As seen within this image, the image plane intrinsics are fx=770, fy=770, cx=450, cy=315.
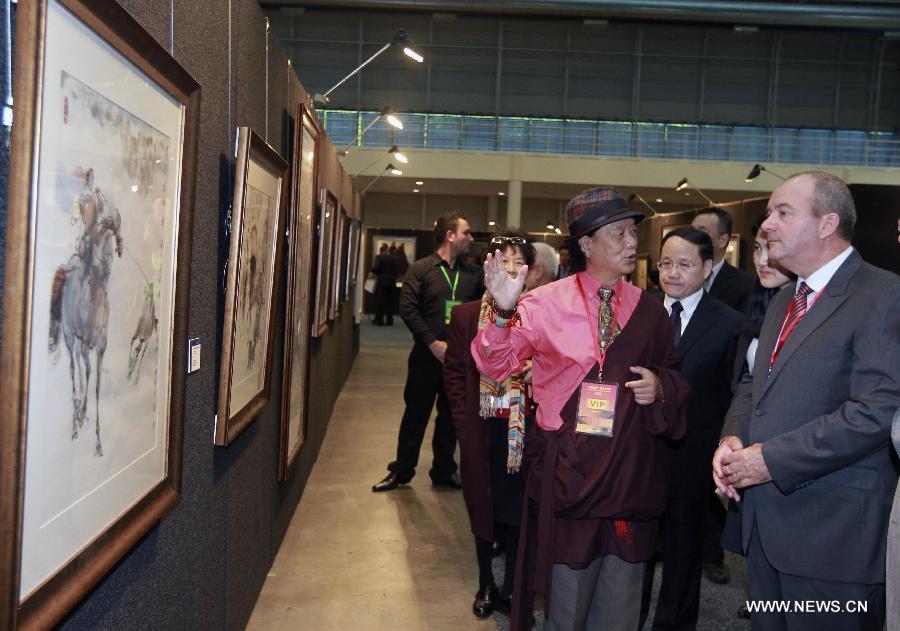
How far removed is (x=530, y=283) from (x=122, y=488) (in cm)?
295

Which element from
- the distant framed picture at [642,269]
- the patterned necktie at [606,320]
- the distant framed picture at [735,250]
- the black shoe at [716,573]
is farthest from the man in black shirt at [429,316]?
the distant framed picture at [642,269]

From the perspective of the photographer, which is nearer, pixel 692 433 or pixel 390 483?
pixel 692 433

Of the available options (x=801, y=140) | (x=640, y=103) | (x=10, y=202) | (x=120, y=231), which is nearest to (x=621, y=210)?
(x=120, y=231)

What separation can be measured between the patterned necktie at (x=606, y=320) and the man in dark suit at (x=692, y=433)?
2.91 feet

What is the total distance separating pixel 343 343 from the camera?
31.0 feet

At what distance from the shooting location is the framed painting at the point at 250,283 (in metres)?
2.39

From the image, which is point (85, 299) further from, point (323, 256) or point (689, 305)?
point (323, 256)

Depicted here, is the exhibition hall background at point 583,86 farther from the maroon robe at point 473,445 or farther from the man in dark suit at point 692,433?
the man in dark suit at point 692,433

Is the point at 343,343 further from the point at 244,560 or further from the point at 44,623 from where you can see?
the point at 44,623

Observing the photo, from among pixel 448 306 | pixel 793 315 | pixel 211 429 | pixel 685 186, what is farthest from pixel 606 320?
pixel 685 186

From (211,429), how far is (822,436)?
1.78m

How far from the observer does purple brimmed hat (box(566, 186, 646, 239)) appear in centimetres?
255

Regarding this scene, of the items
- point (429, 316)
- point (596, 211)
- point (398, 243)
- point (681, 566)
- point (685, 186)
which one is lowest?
point (681, 566)

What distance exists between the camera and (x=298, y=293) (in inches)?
156
